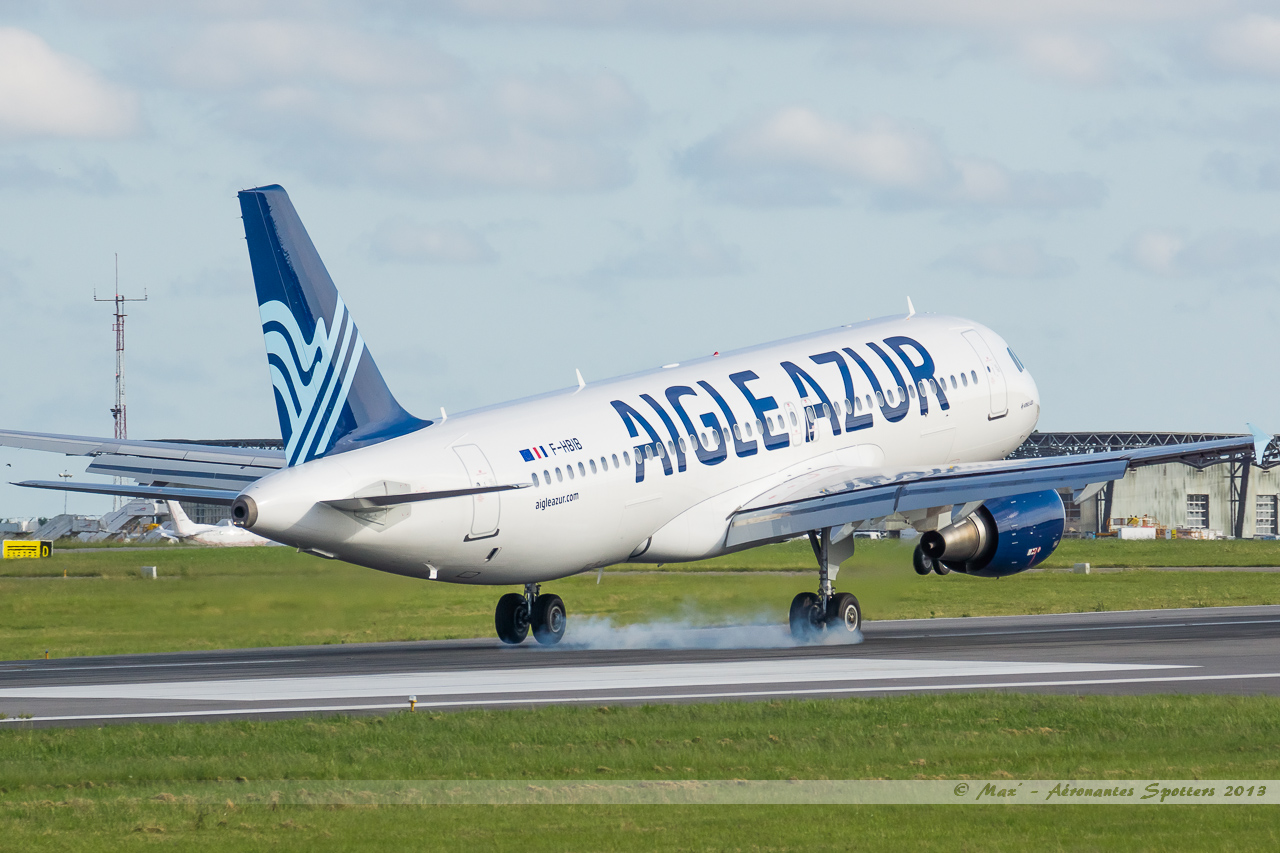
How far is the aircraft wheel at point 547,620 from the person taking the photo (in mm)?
37406

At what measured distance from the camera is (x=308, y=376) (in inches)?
1206

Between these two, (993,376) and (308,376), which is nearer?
(308,376)

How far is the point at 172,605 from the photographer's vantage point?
35312mm

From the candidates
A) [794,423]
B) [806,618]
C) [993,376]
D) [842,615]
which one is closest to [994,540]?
[842,615]

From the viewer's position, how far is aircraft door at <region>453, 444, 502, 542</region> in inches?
1219

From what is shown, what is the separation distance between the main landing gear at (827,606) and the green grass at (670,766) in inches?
540

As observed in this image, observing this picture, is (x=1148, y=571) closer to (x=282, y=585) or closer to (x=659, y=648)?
(x=659, y=648)

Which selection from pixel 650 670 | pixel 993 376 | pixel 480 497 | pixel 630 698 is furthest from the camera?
pixel 993 376

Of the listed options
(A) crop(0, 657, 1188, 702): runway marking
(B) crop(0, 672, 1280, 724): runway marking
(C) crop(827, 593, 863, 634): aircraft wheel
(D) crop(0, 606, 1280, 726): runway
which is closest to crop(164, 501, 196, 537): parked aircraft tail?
(D) crop(0, 606, 1280, 726): runway

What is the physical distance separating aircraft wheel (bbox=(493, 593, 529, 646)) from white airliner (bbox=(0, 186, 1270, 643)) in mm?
50

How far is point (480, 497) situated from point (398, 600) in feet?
22.7

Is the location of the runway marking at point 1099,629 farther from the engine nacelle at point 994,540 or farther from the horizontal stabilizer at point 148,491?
the horizontal stabilizer at point 148,491

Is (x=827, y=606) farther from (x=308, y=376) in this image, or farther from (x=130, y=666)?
(x=130, y=666)

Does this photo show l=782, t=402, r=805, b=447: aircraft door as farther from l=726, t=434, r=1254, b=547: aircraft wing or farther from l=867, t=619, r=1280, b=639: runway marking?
l=867, t=619, r=1280, b=639: runway marking
